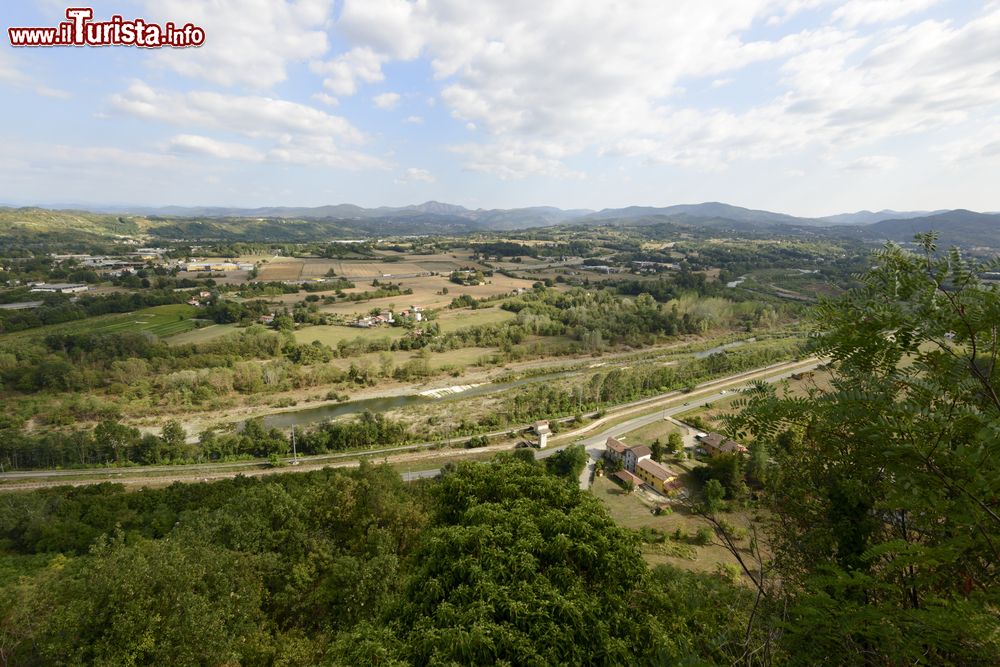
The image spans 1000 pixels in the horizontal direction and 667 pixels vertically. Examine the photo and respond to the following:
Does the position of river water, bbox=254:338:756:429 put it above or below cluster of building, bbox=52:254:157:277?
below

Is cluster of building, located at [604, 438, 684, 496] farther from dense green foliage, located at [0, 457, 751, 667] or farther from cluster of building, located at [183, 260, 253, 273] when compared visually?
cluster of building, located at [183, 260, 253, 273]

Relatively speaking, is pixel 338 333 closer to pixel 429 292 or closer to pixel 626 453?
pixel 429 292

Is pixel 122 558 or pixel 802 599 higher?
pixel 802 599

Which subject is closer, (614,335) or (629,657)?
(629,657)

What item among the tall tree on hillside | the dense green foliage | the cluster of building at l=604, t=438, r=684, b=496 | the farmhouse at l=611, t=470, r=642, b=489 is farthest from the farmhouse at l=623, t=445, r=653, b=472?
the tall tree on hillside

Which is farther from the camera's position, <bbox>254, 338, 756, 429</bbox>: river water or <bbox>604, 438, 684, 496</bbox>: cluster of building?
<bbox>254, 338, 756, 429</bbox>: river water

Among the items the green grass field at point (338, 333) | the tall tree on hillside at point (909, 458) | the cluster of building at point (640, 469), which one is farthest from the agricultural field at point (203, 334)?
the tall tree on hillside at point (909, 458)

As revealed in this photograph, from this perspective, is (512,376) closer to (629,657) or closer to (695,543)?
(695,543)

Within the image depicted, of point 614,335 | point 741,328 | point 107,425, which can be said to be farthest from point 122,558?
point 741,328
